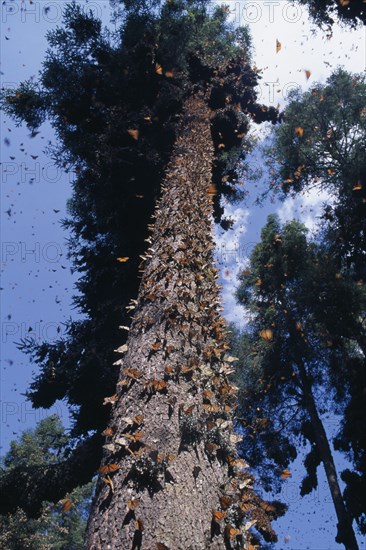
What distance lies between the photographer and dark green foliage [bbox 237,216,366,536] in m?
12.8

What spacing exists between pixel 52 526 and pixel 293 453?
1769 centimetres

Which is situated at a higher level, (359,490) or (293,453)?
(293,453)

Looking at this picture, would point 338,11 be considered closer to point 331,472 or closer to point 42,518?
point 331,472

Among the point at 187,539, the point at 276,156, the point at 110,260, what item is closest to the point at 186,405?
the point at 187,539

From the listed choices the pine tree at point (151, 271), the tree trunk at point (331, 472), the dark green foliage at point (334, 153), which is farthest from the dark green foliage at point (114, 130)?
the tree trunk at point (331, 472)

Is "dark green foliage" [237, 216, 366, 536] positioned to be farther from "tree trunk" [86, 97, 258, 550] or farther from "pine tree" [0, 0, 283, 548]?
"tree trunk" [86, 97, 258, 550]

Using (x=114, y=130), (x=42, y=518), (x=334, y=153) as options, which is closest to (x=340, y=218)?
(x=334, y=153)

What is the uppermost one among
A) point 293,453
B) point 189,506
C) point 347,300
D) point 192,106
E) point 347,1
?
point 347,1

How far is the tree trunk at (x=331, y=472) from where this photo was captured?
10383 millimetres

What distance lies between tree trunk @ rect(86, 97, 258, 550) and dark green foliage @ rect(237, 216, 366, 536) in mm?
10020

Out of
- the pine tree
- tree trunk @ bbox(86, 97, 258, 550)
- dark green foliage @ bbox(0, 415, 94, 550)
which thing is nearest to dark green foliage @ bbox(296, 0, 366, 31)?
the pine tree

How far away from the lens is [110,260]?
9641mm

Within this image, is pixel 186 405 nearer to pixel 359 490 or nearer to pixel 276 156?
pixel 359 490

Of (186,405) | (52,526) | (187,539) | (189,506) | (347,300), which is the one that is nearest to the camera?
(187,539)
